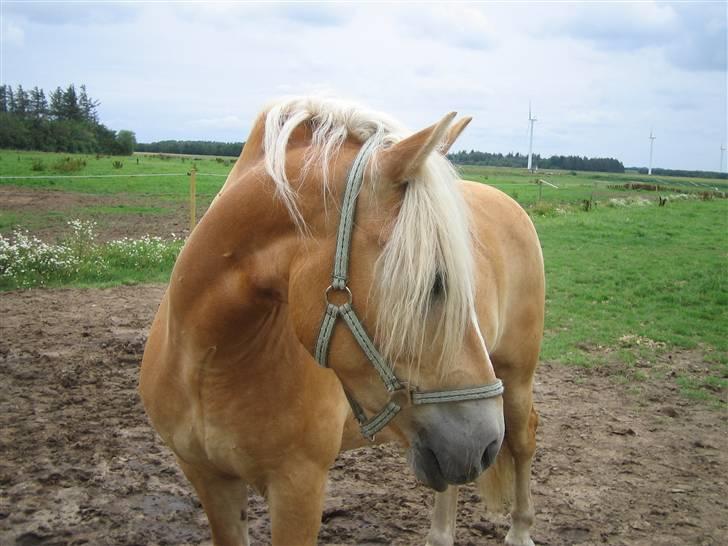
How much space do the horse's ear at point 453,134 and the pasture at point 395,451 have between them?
81 cm

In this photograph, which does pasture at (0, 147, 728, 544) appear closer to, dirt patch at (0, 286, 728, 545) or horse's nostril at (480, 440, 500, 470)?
dirt patch at (0, 286, 728, 545)

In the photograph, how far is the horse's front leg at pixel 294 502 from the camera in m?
2.24

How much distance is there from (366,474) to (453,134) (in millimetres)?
3024

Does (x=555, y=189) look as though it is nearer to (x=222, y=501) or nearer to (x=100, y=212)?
(x=100, y=212)

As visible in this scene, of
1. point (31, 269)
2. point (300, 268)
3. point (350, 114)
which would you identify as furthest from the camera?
point (31, 269)

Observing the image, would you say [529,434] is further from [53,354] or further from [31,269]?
[31,269]

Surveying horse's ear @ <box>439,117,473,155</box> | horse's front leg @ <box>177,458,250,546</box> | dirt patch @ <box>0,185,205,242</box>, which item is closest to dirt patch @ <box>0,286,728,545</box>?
horse's front leg @ <box>177,458,250,546</box>

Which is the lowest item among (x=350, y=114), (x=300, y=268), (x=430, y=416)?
(x=430, y=416)

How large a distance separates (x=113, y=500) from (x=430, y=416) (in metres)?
3.02

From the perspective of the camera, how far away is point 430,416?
163 cm

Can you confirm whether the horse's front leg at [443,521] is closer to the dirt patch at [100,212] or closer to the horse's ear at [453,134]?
the horse's ear at [453,134]

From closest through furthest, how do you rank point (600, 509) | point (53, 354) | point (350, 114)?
point (350, 114) < point (600, 509) < point (53, 354)

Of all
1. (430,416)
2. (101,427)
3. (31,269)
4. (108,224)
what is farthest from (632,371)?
(108,224)

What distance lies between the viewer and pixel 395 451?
15.7ft
